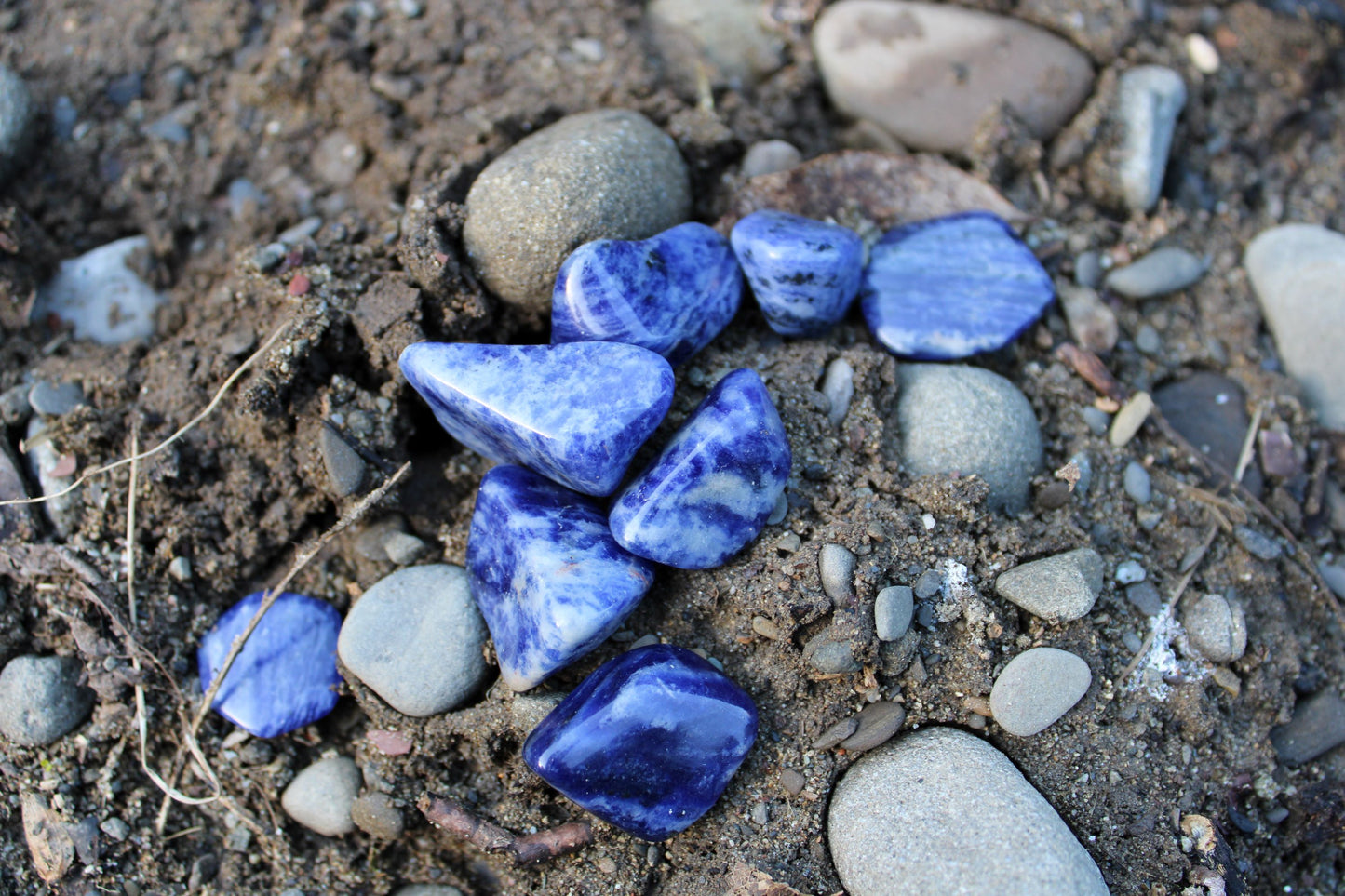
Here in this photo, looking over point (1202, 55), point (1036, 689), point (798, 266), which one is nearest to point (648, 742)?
point (1036, 689)

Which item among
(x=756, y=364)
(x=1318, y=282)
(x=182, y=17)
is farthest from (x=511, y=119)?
(x=1318, y=282)

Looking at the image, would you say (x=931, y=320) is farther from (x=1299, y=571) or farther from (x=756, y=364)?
(x=1299, y=571)

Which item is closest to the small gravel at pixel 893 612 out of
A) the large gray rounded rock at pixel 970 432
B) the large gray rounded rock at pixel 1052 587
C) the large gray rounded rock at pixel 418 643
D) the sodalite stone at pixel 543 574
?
the large gray rounded rock at pixel 1052 587

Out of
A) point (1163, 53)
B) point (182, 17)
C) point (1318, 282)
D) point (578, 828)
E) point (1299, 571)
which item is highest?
point (182, 17)

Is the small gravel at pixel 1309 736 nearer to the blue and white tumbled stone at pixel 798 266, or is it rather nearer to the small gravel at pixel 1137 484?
the small gravel at pixel 1137 484

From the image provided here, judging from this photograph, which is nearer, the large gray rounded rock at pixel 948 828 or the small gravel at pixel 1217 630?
the large gray rounded rock at pixel 948 828

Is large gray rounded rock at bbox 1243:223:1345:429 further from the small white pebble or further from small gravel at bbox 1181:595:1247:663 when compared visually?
small gravel at bbox 1181:595:1247:663

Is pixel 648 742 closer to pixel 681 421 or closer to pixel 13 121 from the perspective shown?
pixel 681 421
